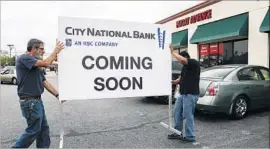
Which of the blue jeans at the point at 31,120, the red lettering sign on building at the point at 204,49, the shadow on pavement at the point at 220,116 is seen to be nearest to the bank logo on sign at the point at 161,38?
the blue jeans at the point at 31,120

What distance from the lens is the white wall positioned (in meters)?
13.6

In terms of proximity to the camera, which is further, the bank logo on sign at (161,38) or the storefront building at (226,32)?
the storefront building at (226,32)

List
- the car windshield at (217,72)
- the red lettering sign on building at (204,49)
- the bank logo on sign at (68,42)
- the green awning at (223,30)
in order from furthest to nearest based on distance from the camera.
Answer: the red lettering sign on building at (204,49) < the green awning at (223,30) < the car windshield at (217,72) < the bank logo on sign at (68,42)

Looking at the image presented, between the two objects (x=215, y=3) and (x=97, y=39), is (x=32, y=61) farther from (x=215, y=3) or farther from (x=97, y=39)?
(x=215, y=3)

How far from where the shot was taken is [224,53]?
1692 cm

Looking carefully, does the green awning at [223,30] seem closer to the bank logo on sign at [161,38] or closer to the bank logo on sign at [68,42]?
the bank logo on sign at [161,38]

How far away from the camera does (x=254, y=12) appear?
46.6ft

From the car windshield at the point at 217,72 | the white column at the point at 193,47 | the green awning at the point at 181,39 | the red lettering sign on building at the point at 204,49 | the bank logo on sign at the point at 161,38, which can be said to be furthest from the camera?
the green awning at the point at 181,39

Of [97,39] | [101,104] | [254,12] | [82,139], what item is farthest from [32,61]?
[254,12]

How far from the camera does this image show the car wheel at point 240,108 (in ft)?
22.8

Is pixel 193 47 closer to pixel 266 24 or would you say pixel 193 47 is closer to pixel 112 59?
pixel 266 24

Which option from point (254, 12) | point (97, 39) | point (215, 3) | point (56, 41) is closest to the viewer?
point (56, 41)

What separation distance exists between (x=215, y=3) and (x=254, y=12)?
3525 millimetres

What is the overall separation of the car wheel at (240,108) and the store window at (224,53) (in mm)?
8576
